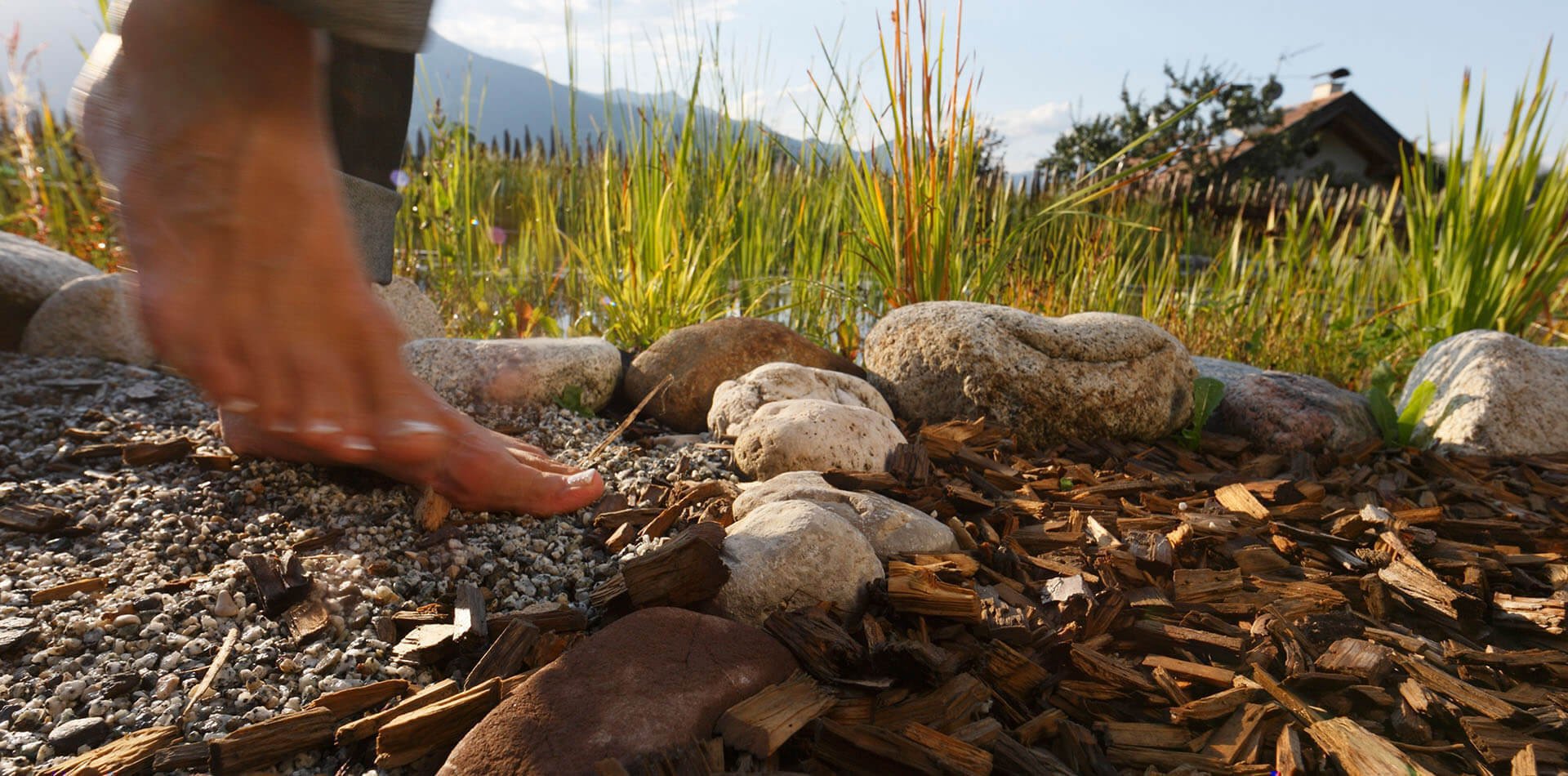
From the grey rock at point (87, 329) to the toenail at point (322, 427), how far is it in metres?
2.49

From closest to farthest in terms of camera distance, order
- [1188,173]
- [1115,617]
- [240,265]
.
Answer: [240,265], [1115,617], [1188,173]

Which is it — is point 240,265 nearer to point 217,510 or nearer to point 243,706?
point 243,706

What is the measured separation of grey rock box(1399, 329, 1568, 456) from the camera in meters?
2.87

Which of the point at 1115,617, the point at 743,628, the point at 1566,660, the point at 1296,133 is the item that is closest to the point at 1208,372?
the point at 1566,660

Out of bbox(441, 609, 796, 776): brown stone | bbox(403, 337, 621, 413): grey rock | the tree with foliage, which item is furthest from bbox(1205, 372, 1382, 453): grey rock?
the tree with foliage

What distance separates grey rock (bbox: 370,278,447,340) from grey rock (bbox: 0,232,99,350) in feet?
3.96

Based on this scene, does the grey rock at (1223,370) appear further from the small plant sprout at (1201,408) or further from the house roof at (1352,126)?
the house roof at (1352,126)

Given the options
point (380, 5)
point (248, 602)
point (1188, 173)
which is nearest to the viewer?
point (380, 5)

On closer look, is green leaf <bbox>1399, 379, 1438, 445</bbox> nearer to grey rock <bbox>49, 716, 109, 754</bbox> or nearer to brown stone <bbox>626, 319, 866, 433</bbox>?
brown stone <bbox>626, 319, 866, 433</bbox>

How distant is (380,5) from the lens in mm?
975

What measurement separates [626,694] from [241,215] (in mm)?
794

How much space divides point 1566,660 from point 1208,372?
214 cm

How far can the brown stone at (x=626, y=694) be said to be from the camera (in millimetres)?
975

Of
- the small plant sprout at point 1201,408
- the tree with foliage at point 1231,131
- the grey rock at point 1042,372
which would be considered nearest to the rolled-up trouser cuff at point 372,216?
the grey rock at point 1042,372
